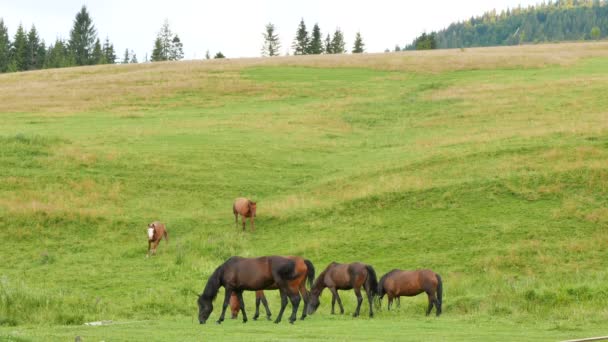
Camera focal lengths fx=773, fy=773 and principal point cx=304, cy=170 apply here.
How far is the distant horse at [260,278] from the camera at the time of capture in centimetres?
1727

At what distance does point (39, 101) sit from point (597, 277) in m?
52.5

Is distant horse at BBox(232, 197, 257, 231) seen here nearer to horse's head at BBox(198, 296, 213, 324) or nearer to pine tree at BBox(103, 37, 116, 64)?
horse's head at BBox(198, 296, 213, 324)

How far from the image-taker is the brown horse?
19797 millimetres

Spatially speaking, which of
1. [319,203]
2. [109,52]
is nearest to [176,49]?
[109,52]

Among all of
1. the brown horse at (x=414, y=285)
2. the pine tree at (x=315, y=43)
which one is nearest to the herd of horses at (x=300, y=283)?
the brown horse at (x=414, y=285)

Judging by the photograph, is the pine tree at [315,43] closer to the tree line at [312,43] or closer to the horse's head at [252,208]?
the tree line at [312,43]

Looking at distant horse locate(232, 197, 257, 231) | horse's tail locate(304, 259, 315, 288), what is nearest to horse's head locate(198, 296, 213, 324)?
horse's tail locate(304, 259, 315, 288)

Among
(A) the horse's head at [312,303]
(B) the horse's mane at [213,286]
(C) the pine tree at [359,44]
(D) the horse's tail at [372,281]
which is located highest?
(C) the pine tree at [359,44]

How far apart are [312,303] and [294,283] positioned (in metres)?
2.75

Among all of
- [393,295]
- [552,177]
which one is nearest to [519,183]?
[552,177]

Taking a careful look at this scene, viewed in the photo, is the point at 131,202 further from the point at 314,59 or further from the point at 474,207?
the point at 314,59

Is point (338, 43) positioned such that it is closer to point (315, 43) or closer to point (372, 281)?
point (315, 43)

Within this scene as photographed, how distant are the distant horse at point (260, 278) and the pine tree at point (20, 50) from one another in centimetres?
11886

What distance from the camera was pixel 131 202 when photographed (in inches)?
1425
